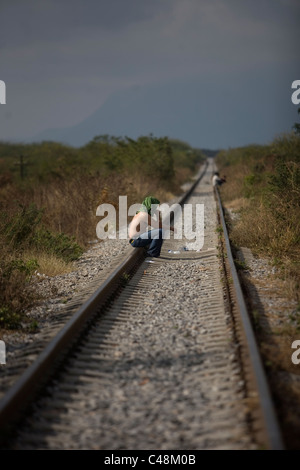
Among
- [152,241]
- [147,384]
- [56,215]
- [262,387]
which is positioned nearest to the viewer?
[262,387]

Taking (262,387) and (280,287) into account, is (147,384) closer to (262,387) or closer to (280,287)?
(262,387)

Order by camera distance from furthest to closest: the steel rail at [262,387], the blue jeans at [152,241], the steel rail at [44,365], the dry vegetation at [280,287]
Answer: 1. the blue jeans at [152,241]
2. the dry vegetation at [280,287]
3. the steel rail at [44,365]
4. the steel rail at [262,387]

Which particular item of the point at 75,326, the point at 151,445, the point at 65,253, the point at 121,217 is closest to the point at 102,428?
the point at 151,445

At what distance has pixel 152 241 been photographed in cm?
981

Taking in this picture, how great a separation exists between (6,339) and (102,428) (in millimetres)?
2323

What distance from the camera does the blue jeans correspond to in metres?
9.73

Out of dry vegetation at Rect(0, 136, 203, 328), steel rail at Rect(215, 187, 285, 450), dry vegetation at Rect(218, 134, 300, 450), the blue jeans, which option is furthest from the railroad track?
the blue jeans

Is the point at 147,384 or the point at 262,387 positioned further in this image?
the point at 147,384

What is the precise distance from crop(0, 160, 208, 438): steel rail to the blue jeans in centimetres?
284

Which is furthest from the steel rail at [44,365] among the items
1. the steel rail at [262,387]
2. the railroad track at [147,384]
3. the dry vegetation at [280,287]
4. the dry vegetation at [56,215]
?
the dry vegetation at [280,287]

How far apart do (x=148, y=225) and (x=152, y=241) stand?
333 millimetres

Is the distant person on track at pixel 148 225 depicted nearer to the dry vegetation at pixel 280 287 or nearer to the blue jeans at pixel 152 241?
the blue jeans at pixel 152 241

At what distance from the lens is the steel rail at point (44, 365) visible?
3549 millimetres

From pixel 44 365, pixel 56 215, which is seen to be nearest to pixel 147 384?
pixel 44 365
